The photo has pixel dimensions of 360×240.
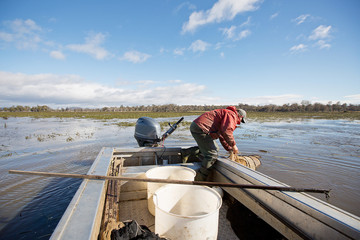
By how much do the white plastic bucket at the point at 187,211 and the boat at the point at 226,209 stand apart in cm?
56

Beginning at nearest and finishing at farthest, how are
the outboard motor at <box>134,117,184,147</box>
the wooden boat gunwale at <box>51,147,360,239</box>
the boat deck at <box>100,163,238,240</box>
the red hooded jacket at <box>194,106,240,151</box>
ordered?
1. the wooden boat gunwale at <box>51,147,360,239</box>
2. the boat deck at <box>100,163,238,240</box>
3. the red hooded jacket at <box>194,106,240,151</box>
4. the outboard motor at <box>134,117,184,147</box>

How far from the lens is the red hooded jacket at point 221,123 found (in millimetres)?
3516

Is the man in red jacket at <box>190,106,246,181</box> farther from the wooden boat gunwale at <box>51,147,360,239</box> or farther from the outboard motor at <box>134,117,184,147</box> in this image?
the outboard motor at <box>134,117,184,147</box>

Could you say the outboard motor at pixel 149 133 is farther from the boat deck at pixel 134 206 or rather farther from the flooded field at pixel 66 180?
the boat deck at pixel 134 206

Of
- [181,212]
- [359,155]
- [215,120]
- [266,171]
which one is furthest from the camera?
[359,155]

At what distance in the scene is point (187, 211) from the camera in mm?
2383

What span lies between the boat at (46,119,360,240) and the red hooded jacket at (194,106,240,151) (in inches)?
22.8

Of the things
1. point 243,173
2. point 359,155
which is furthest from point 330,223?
point 359,155

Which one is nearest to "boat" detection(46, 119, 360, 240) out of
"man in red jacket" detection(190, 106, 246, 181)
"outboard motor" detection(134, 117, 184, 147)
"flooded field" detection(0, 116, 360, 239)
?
"man in red jacket" detection(190, 106, 246, 181)

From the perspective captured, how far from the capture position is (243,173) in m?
2.81

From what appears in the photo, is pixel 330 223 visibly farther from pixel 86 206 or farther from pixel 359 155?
pixel 359 155

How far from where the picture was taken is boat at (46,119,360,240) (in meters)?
1.54

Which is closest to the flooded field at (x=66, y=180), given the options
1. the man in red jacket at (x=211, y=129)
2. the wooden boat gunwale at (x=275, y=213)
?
the man in red jacket at (x=211, y=129)

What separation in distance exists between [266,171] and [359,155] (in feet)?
20.6
